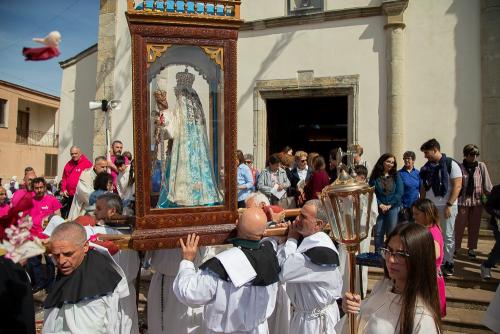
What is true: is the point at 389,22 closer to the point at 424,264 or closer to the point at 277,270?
the point at 277,270

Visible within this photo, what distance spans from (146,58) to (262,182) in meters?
4.06

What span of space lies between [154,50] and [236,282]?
1779mm

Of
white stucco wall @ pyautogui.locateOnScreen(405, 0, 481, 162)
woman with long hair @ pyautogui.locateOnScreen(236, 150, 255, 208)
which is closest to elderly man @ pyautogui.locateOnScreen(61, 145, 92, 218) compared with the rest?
woman with long hair @ pyautogui.locateOnScreen(236, 150, 255, 208)

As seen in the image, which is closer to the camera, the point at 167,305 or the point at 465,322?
the point at 167,305

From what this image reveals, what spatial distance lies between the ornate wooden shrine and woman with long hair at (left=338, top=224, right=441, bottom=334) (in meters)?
1.46

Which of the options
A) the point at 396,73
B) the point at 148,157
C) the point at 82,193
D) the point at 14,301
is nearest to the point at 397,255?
the point at 148,157

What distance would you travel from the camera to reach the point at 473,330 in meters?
4.64

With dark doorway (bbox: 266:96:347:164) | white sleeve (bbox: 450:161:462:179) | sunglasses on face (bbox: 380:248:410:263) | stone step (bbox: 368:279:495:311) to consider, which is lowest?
stone step (bbox: 368:279:495:311)

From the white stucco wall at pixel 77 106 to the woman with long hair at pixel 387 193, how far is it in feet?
25.1

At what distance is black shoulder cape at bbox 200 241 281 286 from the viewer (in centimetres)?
277

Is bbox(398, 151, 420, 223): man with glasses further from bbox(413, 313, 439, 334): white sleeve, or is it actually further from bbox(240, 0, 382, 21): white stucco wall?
bbox(240, 0, 382, 21): white stucco wall

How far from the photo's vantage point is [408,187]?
5883 mm

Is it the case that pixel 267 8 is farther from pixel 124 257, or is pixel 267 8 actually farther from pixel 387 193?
pixel 124 257

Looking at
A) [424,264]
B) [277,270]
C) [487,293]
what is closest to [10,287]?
[277,270]
